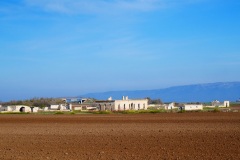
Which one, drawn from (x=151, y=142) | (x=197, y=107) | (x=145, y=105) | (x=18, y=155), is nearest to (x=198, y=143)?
(x=151, y=142)

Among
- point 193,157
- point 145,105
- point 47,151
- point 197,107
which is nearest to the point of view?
point 193,157

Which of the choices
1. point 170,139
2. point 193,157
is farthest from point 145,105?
point 193,157

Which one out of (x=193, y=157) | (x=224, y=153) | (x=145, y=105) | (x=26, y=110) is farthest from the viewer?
(x=145, y=105)

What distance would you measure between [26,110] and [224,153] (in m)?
66.9

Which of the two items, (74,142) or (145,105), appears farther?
(145,105)

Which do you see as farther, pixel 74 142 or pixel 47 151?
pixel 74 142

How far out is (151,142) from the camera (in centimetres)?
2095

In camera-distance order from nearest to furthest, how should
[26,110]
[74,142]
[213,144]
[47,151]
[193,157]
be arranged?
[193,157]
[47,151]
[213,144]
[74,142]
[26,110]

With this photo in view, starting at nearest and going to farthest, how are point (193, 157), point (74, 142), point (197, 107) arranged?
point (193, 157)
point (74, 142)
point (197, 107)

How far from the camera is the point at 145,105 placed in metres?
103

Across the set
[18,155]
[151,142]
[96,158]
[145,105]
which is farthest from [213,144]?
[145,105]

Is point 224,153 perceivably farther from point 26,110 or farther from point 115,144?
point 26,110

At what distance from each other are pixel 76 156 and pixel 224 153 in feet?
17.2

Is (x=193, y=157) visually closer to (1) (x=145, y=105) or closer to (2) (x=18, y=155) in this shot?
(2) (x=18, y=155)
